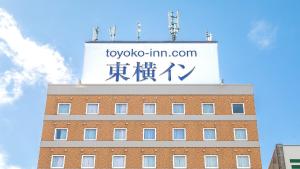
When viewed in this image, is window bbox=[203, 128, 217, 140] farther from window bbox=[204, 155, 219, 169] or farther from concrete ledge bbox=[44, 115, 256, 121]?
window bbox=[204, 155, 219, 169]

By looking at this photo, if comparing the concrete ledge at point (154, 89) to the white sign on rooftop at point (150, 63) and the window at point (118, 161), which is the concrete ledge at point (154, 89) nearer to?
the white sign on rooftop at point (150, 63)

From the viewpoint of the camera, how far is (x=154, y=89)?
66.9m

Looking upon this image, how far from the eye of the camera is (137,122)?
6475 centimetres

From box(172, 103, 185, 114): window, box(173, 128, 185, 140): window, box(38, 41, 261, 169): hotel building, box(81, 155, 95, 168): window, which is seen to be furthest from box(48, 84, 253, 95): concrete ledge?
box(81, 155, 95, 168): window

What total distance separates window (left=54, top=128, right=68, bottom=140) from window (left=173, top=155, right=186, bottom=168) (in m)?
14.6

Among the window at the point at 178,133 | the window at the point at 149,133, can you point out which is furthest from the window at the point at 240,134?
the window at the point at 149,133

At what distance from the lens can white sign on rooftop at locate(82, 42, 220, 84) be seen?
225 feet

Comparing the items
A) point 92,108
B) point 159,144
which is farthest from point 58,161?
point 159,144

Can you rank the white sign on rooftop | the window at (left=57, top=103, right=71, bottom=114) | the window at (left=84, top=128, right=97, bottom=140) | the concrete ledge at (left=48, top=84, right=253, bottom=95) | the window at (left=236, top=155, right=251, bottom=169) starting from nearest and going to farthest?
1. the window at (left=236, top=155, right=251, bottom=169)
2. the window at (left=84, top=128, right=97, bottom=140)
3. the window at (left=57, top=103, right=71, bottom=114)
4. the concrete ledge at (left=48, top=84, right=253, bottom=95)
5. the white sign on rooftop

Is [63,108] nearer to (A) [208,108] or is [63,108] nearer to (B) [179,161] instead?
(B) [179,161]

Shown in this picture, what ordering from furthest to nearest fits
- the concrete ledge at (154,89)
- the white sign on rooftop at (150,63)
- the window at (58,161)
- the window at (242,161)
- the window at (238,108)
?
the white sign on rooftop at (150,63) < the concrete ledge at (154,89) < the window at (238,108) < the window at (58,161) < the window at (242,161)

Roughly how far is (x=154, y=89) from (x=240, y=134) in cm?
1306

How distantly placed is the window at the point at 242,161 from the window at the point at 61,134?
22525mm

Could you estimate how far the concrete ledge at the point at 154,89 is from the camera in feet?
219
